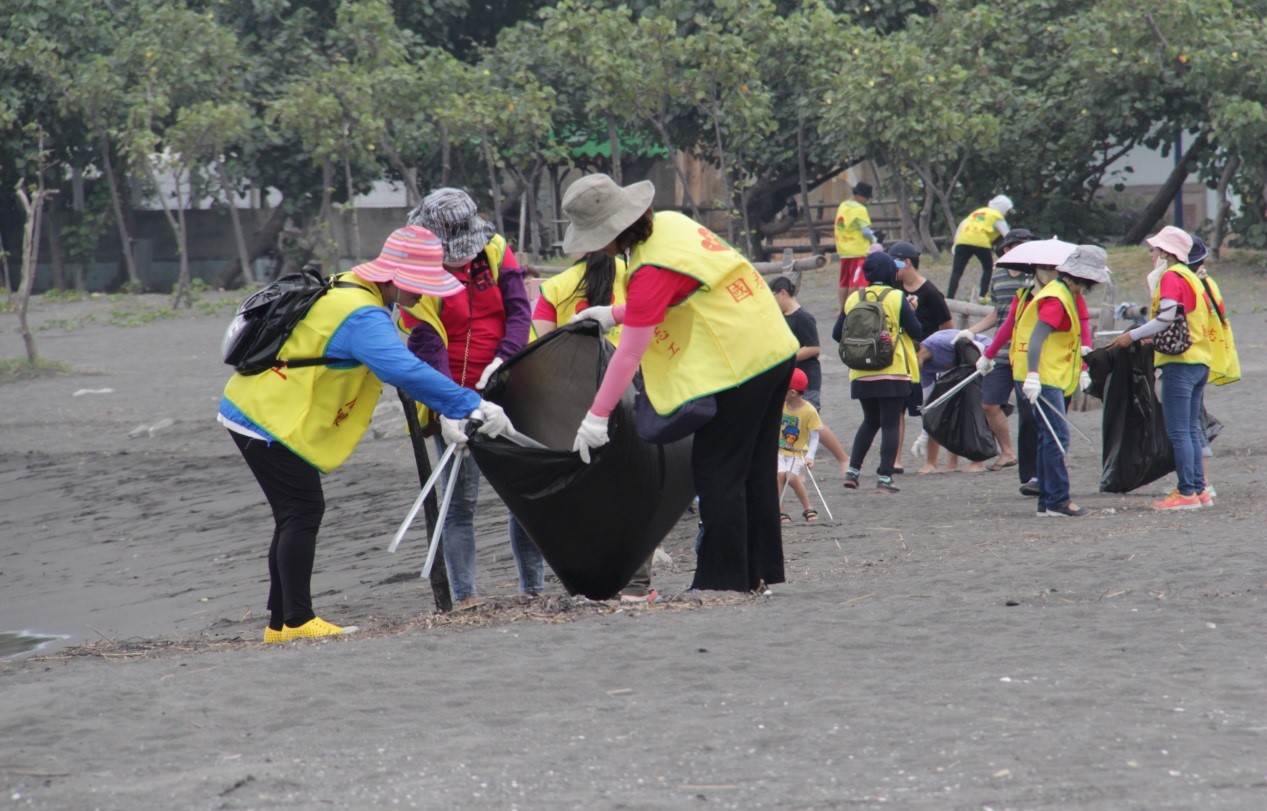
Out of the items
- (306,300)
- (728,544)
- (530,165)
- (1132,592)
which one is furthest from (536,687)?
(530,165)

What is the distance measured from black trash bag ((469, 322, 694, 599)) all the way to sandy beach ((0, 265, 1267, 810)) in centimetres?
20

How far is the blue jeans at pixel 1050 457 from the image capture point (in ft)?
26.3

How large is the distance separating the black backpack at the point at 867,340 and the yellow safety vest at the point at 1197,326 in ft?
5.52

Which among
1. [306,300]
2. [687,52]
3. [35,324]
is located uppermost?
[687,52]

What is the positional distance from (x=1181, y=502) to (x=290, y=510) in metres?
4.85

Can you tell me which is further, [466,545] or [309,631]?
[466,545]

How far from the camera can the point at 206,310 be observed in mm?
24453

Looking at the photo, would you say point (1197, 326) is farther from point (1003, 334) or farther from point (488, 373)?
point (488, 373)

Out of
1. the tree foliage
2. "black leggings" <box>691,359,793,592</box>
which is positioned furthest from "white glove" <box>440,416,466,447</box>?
the tree foliage

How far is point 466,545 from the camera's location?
6012mm

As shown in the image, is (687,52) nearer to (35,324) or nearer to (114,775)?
(35,324)

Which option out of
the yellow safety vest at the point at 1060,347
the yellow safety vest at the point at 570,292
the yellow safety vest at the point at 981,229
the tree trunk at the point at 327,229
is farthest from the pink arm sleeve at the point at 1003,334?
the tree trunk at the point at 327,229

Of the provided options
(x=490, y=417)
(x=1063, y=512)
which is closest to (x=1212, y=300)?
(x=1063, y=512)

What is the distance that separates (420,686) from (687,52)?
19488mm
